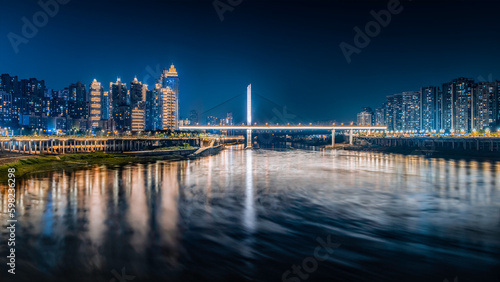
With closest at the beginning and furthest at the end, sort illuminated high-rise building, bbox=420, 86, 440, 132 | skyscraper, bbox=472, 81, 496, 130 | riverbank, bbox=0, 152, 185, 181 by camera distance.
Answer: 1. riverbank, bbox=0, 152, 185, 181
2. skyscraper, bbox=472, 81, 496, 130
3. illuminated high-rise building, bbox=420, 86, 440, 132

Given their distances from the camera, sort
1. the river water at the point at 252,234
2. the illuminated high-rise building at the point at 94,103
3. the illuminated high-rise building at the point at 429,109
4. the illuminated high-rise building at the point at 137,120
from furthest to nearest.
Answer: the illuminated high-rise building at the point at 137,120 < the illuminated high-rise building at the point at 94,103 < the illuminated high-rise building at the point at 429,109 < the river water at the point at 252,234

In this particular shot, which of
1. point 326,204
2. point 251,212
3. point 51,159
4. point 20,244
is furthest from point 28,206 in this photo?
point 51,159

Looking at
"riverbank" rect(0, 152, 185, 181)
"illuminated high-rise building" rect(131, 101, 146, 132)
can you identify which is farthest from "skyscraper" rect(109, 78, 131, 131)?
"riverbank" rect(0, 152, 185, 181)

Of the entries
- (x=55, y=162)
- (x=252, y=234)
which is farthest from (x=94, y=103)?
(x=252, y=234)

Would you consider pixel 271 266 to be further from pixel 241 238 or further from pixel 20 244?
pixel 20 244

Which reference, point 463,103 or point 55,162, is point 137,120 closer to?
point 55,162

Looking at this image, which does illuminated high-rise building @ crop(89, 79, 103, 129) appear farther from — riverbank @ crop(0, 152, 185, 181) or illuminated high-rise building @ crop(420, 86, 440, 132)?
illuminated high-rise building @ crop(420, 86, 440, 132)

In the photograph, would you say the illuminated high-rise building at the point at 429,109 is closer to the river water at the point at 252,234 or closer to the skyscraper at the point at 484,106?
the skyscraper at the point at 484,106

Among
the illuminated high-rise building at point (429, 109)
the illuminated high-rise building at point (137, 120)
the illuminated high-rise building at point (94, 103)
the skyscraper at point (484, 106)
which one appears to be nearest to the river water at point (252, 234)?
the skyscraper at point (484, 106)

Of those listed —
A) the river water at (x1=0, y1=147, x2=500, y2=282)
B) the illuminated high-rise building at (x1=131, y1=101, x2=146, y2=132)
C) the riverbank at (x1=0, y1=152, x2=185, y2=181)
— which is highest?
the illuminated high-rise building at (x1=131, y1=101, x2=146, y2=132)
